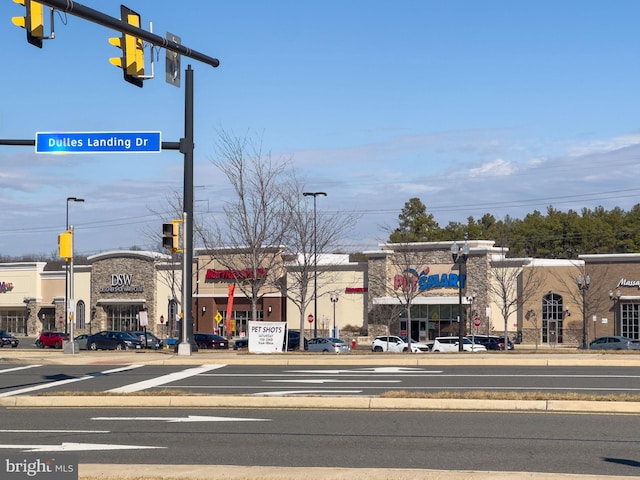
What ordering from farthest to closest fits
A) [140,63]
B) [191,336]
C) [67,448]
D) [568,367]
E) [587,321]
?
[587,321] → [191,336] → [568,367] → [140,63] → [67,448]

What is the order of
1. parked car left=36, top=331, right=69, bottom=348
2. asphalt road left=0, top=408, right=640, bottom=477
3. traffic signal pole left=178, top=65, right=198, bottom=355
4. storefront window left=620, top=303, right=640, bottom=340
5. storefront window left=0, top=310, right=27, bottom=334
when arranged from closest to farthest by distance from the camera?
asphalt road left=0, top=408, right=640, bottom=477 → traffic signal pole left=178, top=65, right=198, bottom=355 → storefront window left=620, top=303, right=640, bottom=340 → parked car left=36, top=331, right=69, bottom=348 → storefront window left=0, top=310, right=27, bottom=334

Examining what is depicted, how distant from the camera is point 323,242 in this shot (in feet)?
193

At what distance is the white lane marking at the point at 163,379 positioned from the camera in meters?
19.8

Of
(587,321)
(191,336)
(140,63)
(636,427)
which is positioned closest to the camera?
(636,427)

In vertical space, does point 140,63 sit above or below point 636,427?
above

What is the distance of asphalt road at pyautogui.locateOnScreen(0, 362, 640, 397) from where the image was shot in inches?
750

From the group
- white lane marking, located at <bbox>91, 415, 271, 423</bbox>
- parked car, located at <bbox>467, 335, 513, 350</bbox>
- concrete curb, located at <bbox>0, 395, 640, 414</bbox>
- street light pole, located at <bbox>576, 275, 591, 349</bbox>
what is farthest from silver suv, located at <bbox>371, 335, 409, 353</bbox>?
white lane marking, located at <bbox>91, 415, 271, 423</bbox>

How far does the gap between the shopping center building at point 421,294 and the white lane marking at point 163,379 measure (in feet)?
112

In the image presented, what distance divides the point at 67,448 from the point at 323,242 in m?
46.6

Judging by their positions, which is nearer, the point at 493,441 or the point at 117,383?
the point at 493,441

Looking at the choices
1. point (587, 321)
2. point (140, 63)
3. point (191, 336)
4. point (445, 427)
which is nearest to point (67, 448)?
point (445, 427)

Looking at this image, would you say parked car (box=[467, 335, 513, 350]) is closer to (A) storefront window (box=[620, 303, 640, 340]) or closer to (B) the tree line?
(A) storefront window (box=[620, 303, 640, 340])

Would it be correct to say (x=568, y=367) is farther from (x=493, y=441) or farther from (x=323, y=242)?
(x=323, y=242)

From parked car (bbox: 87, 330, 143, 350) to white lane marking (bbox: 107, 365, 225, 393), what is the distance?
30.7m
